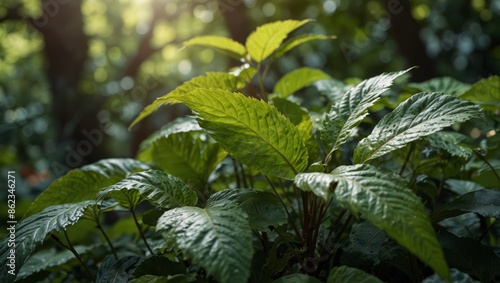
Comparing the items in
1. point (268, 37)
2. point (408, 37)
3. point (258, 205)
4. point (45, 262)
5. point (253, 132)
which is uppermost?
point (268, 37)

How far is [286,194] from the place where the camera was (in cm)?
106

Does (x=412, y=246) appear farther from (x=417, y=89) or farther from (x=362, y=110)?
(x=417, y=89)

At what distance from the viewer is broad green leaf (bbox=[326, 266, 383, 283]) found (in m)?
0.61

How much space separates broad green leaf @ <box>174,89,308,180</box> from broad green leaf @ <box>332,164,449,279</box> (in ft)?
0.41

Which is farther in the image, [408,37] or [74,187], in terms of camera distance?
[408,37]

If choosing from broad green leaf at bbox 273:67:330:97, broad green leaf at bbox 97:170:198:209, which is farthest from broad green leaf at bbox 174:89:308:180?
broad green leaf at bbox 273:67:330:97

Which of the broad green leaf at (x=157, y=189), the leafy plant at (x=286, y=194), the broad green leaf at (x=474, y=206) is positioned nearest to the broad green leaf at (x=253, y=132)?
the leafy plant at (x=286, y=194)

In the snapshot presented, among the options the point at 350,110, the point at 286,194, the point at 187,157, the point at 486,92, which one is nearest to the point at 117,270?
the point at 187,157

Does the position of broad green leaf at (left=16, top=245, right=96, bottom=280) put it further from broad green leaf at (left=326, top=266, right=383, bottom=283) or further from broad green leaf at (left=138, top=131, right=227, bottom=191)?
broad green leaf at (left=326, top=266, right=383, bottom=283)

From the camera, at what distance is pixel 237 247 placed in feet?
1.86

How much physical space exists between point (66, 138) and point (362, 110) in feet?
12.0

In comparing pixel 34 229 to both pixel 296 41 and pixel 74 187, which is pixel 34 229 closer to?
pixel 74 187

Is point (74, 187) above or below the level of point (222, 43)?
below

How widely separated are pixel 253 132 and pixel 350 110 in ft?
0.63
